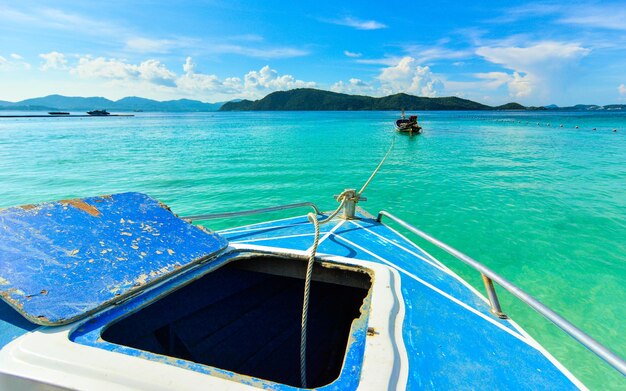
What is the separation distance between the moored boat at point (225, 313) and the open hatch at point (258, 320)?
0.01 metres

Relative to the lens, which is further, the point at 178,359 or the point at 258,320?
the point at 258,320

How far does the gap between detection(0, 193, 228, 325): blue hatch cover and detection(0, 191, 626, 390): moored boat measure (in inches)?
0.4

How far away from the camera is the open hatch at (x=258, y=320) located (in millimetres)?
3262

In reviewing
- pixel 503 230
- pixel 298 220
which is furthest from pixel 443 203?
pixel 298 220

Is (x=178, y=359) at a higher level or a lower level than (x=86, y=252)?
lower

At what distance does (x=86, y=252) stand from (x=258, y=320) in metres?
2.12

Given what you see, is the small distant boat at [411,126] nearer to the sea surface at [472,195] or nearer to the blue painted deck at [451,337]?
the sea surface at [472,195]

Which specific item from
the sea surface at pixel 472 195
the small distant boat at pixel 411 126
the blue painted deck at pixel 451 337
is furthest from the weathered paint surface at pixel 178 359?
the small distant boat at pixel 411 126

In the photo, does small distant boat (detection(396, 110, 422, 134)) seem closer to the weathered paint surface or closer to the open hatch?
the open hatch

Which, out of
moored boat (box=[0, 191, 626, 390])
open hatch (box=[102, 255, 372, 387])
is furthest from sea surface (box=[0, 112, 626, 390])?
open hatch (box=[102, 255, 372, 387])

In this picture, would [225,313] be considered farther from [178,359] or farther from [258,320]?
[178,359]

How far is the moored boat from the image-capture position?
1.77 metres

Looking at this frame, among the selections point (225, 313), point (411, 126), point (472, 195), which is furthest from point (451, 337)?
point (411, 126)

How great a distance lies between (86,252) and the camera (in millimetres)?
2447
